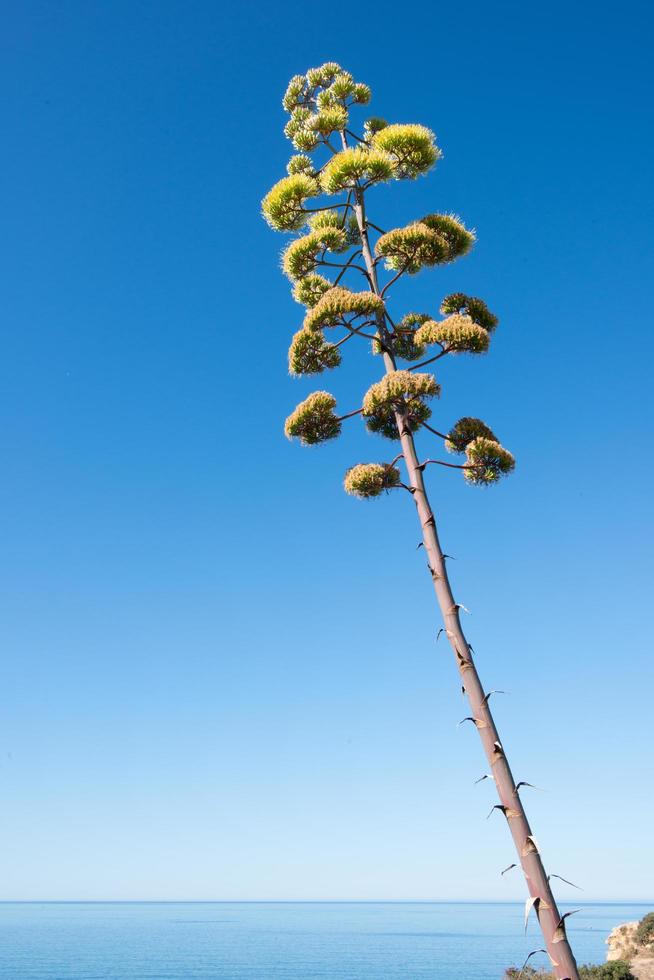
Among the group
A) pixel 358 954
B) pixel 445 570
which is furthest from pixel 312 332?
pixel 358 954

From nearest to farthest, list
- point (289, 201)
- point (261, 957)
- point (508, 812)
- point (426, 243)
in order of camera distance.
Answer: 1. point (508, 812)
2. point (426, 243)
3. point (289, 201)
4. point (261, 957)

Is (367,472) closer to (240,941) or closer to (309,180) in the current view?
(309,180)

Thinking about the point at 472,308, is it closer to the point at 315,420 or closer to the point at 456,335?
the point at 456,335

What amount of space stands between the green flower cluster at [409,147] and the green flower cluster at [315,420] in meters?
3.12

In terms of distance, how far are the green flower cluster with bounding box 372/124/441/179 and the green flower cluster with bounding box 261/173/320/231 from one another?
3.37 feet

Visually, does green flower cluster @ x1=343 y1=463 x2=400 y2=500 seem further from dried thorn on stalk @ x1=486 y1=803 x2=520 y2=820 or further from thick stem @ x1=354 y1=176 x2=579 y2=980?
dried thorn on stalk @ x1=486 y1=803 x2=520 y2=820

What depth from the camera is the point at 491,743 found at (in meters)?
6.61

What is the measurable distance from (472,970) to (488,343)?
107023 mm

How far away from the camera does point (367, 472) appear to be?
8633 mm

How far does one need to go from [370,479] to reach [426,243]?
313 centimetres

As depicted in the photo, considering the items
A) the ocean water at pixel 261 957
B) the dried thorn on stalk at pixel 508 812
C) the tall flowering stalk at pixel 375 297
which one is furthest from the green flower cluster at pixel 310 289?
the ocean water at pixel 261 957

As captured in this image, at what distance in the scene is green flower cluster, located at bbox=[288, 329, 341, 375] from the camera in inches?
370

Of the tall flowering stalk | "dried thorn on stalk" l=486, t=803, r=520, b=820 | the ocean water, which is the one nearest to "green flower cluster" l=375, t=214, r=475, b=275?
the tall flowering stalk

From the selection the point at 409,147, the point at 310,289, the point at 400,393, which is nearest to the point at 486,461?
the point at 400,393
